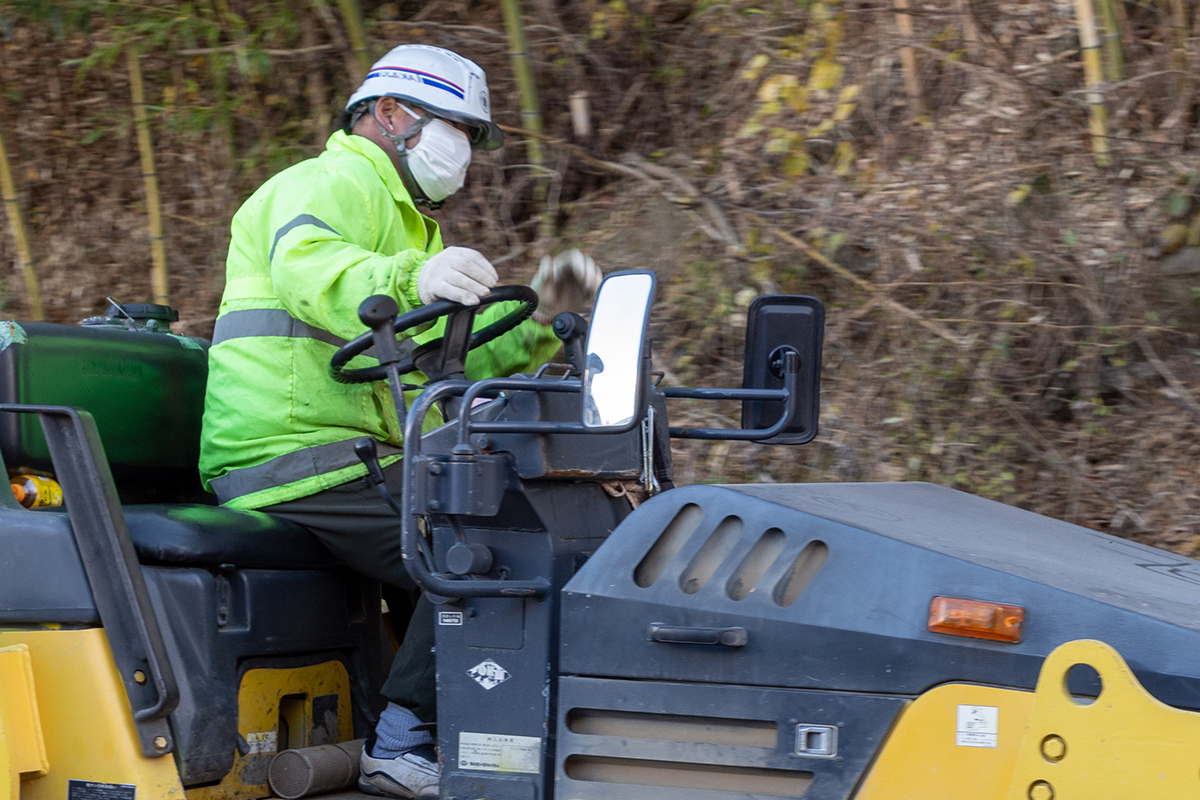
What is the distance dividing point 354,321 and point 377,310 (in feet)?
0.65

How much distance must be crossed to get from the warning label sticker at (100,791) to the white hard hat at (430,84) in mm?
1542

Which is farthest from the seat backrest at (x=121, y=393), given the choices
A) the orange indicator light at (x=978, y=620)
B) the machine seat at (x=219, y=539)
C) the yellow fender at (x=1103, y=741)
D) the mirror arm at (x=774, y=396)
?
the yellow fender at (x=1103, y=741)

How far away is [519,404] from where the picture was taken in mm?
1961

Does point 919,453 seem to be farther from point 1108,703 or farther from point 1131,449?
point 1108,703

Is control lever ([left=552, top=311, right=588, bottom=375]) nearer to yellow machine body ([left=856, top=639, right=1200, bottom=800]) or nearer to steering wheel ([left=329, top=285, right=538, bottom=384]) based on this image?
steering wheel ([left=329, top=285, right=538, bottom=384])

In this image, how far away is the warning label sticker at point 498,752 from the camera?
1.91 metres

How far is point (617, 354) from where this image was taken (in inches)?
68.6

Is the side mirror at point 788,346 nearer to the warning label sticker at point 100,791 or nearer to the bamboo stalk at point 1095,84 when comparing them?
the warning label sticker at point 100,791

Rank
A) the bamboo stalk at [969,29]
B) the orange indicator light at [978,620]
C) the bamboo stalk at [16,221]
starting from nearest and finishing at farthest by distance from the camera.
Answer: the orange indicator light at [978,620] < the bamboo stalk at [969,29] < the bamboo stalk at [16,221]

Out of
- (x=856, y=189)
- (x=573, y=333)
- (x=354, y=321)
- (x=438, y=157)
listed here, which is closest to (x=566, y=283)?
(x=573, y=333)

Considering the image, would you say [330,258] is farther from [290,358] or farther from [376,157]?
[376,157]

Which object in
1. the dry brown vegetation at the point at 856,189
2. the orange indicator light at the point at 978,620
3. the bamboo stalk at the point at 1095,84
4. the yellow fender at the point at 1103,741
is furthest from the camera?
the bamboo stalk at the point at 1095,84

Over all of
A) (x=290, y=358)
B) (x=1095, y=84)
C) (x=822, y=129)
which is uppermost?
(x=1095, y=84)

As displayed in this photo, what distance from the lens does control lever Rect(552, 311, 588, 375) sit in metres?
2.07
